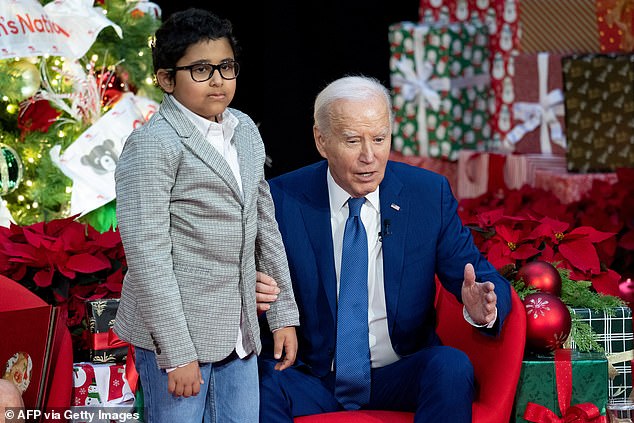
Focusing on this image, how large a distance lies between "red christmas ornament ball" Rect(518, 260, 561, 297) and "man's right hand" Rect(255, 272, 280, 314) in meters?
0.91

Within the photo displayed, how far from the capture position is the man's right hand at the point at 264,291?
2799 millimetres

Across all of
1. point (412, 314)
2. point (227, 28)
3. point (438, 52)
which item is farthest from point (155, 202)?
point (438, 52)

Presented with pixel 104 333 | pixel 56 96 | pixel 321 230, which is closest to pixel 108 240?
pixel 104 333

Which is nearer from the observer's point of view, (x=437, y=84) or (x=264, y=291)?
(x=264, y=291)

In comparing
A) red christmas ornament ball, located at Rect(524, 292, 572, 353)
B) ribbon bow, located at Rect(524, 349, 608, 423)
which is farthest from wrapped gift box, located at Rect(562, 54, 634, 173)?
ribbon bow, located at Rect(524, 349, 608, 423)

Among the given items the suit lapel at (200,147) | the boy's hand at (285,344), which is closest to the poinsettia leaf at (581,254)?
the boy's hand at (285,344)

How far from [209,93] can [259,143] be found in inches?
9.9

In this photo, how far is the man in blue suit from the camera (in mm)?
3018

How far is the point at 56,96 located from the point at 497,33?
299 centimetres

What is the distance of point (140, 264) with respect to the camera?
2475 millimetres

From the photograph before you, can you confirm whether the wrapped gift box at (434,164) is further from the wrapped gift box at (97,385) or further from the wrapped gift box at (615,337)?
the wrapped gift box at (97,385)

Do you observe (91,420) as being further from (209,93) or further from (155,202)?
(209,93)

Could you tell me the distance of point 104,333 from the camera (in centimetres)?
317

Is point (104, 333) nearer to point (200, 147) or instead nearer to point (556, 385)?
point (200, 147)
